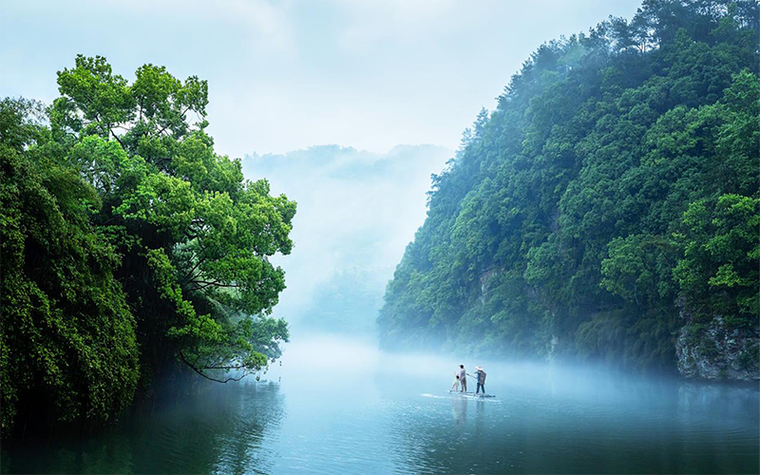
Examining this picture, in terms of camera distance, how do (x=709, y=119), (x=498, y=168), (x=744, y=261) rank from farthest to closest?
(x=498, y=168), (x=709, y=119), (x=744, y=261)

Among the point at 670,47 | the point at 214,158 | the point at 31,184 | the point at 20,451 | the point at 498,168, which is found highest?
the point at 670,47

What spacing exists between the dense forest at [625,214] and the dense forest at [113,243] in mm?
26971

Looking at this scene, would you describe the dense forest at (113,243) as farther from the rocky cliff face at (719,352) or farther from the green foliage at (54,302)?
the rocky cliff face at (719,352)

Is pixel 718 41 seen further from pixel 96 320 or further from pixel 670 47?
pixel 96 320

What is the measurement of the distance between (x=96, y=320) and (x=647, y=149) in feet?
153

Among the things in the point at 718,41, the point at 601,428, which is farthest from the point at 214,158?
the point at 718,41

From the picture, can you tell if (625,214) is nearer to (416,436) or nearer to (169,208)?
(416,436)

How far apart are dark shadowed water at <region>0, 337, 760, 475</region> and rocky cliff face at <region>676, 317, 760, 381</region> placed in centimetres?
101

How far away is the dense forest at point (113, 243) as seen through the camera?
14039 millimetres

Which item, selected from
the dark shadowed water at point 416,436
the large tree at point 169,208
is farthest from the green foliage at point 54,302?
the large tree at point 169,208

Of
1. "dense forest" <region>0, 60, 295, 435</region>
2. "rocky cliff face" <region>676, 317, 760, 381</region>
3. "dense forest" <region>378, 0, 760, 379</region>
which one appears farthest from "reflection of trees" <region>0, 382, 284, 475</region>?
"dense forest" <region>378, 0, 760, 379</region>

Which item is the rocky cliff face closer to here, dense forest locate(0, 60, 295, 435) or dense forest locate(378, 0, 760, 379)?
dense forest locate(378, 0, 760, 379)

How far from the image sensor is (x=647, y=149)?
49531mm

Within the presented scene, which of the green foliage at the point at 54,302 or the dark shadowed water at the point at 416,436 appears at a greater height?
the green foliage at the point at 54,302
